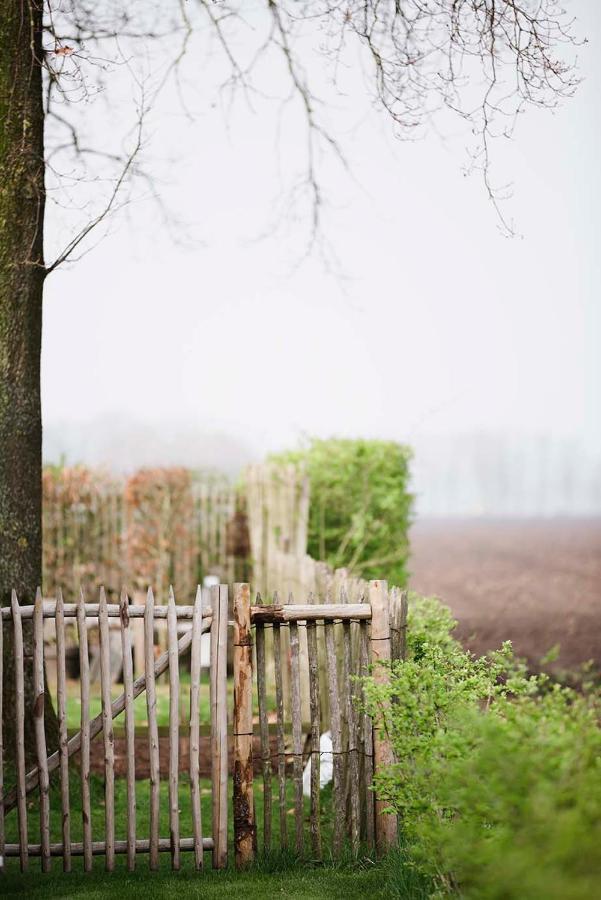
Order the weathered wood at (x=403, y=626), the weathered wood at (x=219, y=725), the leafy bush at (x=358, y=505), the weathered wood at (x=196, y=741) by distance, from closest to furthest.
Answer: the weathered wood at (x=196, y=741), the weathered wood at (x=219, y=725), the weathered wood at (x=403, y=626), the leafy bush at (x=358, y=505)

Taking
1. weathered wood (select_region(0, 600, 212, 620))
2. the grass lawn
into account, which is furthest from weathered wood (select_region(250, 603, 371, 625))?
the grass lawn

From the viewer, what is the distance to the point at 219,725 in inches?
195

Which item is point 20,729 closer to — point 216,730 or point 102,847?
point 102,847

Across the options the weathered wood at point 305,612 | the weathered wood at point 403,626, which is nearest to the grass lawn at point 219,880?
the weathered wood at point 403,626

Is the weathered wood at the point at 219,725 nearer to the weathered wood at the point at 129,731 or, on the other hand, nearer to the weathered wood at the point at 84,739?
the weathered wood at the point at 129,731

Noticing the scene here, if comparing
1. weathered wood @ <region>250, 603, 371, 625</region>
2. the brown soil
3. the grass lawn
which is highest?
weathered wood @ <region>250, 603, 371, 625</region>

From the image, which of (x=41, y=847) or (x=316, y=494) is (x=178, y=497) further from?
(x=41, y=847)

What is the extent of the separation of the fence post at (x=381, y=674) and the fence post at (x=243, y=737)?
2.21ft

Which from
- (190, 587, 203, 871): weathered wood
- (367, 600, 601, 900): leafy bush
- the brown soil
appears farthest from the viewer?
the brown soil

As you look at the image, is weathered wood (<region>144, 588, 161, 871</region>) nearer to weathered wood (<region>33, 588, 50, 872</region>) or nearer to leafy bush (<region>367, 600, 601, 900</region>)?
weathered wood (<region>33, 588, 50, 872</region>)

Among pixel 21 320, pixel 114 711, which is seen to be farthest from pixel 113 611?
pixel 21 320

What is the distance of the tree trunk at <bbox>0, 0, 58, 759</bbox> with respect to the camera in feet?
19.8

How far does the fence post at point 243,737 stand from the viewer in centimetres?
494

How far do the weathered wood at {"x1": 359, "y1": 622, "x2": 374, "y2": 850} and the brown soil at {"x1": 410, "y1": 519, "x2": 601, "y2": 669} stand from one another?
179 cm
